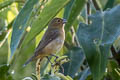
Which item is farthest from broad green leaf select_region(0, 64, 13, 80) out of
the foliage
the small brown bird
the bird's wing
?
the bird's wing

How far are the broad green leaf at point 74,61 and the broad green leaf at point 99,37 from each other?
0.49 m

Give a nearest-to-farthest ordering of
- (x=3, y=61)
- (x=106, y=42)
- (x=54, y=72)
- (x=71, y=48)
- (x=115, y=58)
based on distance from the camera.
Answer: (x=54, y=72) → (x=106, y=42) → (x=115, y=58) → (x=71, y=48) → (x=3, y=61)

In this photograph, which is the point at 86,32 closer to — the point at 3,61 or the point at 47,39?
the point at 47,39

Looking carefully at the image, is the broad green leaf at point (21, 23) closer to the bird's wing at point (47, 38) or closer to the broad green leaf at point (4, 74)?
the broad green leaf at point (4, 74)

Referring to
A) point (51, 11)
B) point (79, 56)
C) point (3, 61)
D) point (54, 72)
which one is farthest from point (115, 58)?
point (3, 61)

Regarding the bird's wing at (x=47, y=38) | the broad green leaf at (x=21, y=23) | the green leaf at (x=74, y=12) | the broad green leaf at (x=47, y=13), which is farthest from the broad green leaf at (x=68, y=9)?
the bird's wing at (x=47, y=38)

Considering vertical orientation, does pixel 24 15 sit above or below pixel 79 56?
above

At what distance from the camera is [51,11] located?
2.92 meters

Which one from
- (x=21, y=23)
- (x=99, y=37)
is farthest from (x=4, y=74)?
(x=99, y=37)

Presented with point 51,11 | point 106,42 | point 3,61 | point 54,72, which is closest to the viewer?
point 54,72

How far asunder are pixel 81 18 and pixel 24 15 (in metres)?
1.31

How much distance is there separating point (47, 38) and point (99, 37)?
1356mm

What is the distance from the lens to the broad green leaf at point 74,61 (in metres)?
3.52

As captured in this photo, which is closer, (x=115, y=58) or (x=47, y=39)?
(x=115, y=58)
